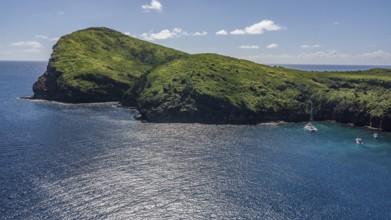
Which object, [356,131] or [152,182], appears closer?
[152,182]

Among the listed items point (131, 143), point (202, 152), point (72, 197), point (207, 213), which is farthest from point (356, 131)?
point (72, 197)

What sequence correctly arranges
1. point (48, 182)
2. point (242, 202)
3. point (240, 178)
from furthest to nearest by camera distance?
point (240, 178) < point (48, 182) < point (242, 202)

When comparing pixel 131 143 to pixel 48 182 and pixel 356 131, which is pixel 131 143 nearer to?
pixel 48 182

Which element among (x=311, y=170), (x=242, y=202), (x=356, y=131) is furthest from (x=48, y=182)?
(x=356, y=131)

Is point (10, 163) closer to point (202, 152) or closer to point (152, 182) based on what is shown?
point (152, 182)

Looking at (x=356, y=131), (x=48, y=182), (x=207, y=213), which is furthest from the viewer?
(x=356, y=131)

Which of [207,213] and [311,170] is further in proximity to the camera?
[311,170]
